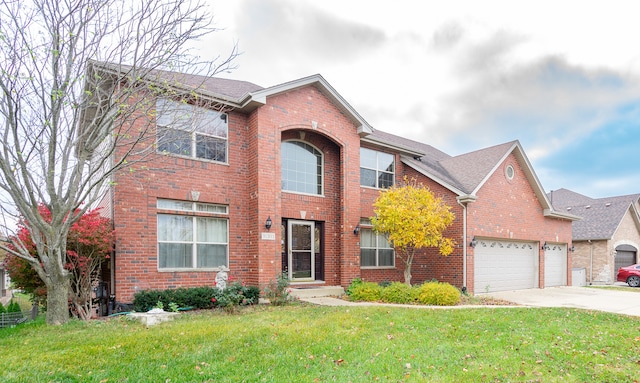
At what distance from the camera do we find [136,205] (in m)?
9.94

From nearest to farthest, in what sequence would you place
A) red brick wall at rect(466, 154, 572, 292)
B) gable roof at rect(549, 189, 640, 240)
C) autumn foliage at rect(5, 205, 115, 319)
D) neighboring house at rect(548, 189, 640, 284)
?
autumn foliage at rect(5, 205, 115, 319)
red brick wall at rect(466, 154, 572, 292)
neighboring house at rect(548, 189, 640, 284)
gable roof at rect(549, 189, 640, 240)

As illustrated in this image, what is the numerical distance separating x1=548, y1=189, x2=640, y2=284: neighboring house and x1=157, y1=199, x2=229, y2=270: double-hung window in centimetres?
2355

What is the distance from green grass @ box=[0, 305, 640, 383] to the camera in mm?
4809

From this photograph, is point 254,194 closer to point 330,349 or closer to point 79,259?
point 79,259

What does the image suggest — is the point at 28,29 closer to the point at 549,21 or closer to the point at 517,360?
the point at 517,360

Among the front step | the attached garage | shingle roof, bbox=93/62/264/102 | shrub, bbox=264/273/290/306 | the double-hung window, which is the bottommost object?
the attached garage

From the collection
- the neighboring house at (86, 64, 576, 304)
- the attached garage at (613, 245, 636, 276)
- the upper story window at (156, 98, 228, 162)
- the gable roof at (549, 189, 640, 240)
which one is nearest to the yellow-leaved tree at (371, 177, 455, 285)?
the neighboring house at (86, 64, 576, 304)

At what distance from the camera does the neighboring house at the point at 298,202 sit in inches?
405

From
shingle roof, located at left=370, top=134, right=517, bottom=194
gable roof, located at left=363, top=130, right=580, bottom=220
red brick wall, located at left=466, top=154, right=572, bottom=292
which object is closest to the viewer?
red brick wall, located at left=466, top=154, right=572, bottom=292

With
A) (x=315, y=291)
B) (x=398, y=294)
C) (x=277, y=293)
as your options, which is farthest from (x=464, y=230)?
(x=277, y=293)

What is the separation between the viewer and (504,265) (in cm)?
1576

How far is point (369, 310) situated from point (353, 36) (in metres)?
10.7

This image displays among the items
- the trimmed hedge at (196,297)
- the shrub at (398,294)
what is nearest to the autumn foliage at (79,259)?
the trimmed hedge at (196,297)

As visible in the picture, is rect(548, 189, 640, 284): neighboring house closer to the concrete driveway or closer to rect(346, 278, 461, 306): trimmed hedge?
the concrete driveway
